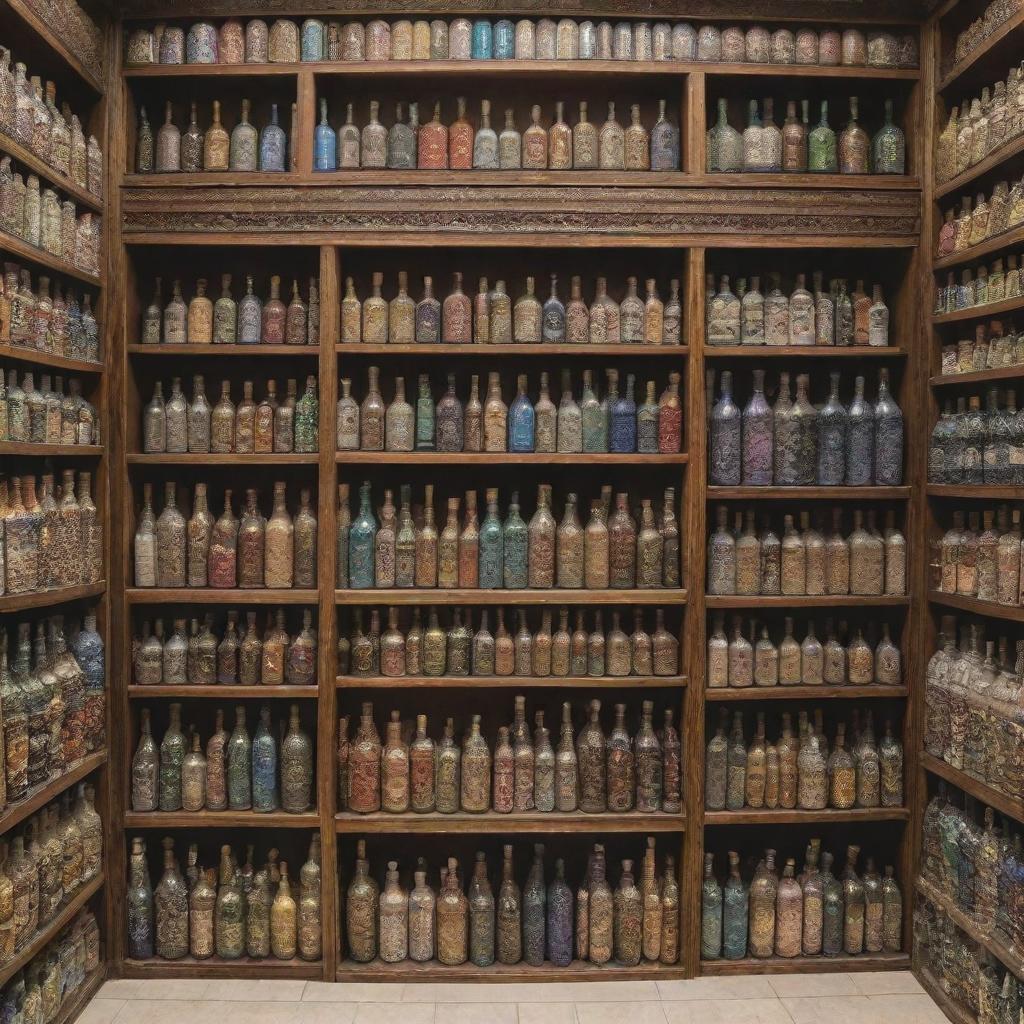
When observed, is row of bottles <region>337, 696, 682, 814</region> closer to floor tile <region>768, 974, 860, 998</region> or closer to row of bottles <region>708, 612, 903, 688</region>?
row of bottles <region>708, 612, 903, 688</region>

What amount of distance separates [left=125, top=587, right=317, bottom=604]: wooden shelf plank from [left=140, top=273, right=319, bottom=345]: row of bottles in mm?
832

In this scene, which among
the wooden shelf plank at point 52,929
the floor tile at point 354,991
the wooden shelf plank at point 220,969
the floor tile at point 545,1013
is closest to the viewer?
the wooden shelf plank at point 52,929

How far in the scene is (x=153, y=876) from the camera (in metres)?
3.32

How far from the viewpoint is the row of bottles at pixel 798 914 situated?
10.4 feet

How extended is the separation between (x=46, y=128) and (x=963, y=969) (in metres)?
3.63

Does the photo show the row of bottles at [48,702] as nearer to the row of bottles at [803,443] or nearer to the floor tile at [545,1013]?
the floor tile at [545,1013]

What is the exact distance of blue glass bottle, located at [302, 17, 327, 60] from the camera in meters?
3.13

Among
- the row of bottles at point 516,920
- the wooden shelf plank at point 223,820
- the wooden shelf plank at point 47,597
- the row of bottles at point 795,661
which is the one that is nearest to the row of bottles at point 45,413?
the wooden shelf plank at point 47,597

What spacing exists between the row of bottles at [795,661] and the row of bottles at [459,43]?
1897mm

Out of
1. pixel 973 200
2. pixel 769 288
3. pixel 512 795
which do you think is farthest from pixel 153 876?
pixel 973 200

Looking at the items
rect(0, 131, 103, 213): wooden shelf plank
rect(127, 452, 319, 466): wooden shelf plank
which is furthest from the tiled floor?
rect(0, 131, 103, 213): wooden shelf plank

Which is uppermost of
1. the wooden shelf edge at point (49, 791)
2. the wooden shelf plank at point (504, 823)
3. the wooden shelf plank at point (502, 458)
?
the wooden shelf plank at point (502, 458)

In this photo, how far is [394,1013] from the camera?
9.66ft

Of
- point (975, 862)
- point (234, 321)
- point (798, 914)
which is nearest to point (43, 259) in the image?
point (234, 321)
